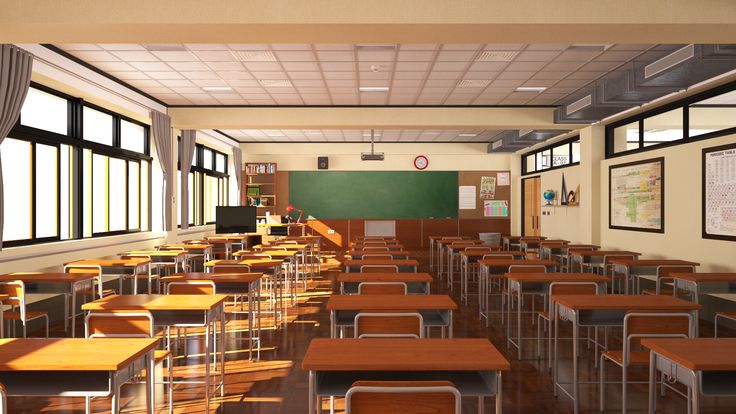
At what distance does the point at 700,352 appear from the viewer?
2.51 meters

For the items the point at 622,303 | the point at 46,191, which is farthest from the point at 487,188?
the point at 622,303

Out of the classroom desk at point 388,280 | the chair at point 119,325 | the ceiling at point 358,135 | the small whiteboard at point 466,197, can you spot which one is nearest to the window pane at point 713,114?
the classroom desk at point 388,280

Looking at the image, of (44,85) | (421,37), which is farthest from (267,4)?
(44,85)

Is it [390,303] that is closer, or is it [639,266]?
[390,303]

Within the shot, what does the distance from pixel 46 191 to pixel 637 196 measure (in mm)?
8446

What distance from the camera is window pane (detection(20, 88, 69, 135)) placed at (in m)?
6.86

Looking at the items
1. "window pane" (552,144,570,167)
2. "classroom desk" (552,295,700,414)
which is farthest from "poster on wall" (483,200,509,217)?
"classroom desk" (552,295,700,414)

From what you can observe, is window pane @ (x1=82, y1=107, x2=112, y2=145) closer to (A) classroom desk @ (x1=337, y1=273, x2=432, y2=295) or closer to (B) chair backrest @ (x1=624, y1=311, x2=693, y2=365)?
(A) classroom desk @ (x1=337, y1=273, x2=432, y2=295)

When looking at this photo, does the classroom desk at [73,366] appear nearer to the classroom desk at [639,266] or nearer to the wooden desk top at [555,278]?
the wooden desk top at [555,278]

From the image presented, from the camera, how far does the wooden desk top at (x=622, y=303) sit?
3541mm

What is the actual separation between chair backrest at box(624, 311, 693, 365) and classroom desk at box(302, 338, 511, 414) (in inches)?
49.7

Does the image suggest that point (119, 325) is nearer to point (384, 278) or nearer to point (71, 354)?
point (71, 354)

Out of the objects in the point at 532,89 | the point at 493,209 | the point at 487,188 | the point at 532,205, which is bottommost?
the point at 493,209

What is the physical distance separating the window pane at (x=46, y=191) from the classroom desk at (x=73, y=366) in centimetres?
515
